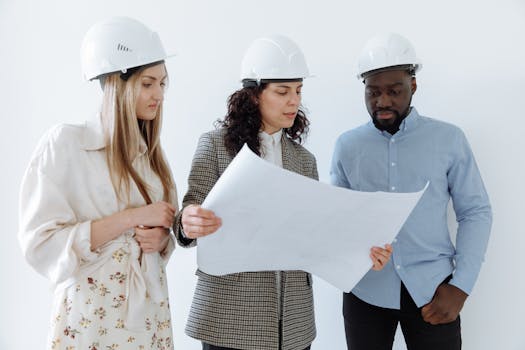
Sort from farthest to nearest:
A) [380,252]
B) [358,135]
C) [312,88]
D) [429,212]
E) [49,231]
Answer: [312,88] → [358,135] → [429,212] → [380,252] → [49,231]

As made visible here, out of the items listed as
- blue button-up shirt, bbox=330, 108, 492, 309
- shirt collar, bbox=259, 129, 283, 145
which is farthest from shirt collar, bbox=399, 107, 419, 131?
shirt collar, bbox=259, 129, 283, 145

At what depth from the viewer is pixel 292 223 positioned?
1.35 meters

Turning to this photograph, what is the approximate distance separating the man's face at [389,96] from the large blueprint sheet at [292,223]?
0.45m

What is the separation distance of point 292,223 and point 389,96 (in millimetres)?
620

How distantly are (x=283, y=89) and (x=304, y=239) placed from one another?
18.9 inches

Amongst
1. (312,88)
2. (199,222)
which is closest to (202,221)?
(199,222)

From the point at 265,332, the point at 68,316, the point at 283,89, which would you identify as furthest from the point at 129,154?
the point at 265,332

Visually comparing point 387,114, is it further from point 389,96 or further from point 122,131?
point 122,131

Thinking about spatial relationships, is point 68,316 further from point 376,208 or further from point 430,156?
point 430,156

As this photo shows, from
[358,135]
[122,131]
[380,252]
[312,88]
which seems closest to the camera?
[122,131]

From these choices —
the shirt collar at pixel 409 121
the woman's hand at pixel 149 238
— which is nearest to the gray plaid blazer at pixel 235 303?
the woman's hand at pixel 149 238

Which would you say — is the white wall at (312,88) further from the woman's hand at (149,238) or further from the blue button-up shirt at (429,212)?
the woman's hand at (149,238)

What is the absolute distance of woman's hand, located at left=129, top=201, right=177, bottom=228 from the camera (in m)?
1.33

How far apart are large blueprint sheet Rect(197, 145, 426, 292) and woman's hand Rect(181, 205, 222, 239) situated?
0.02 metres
